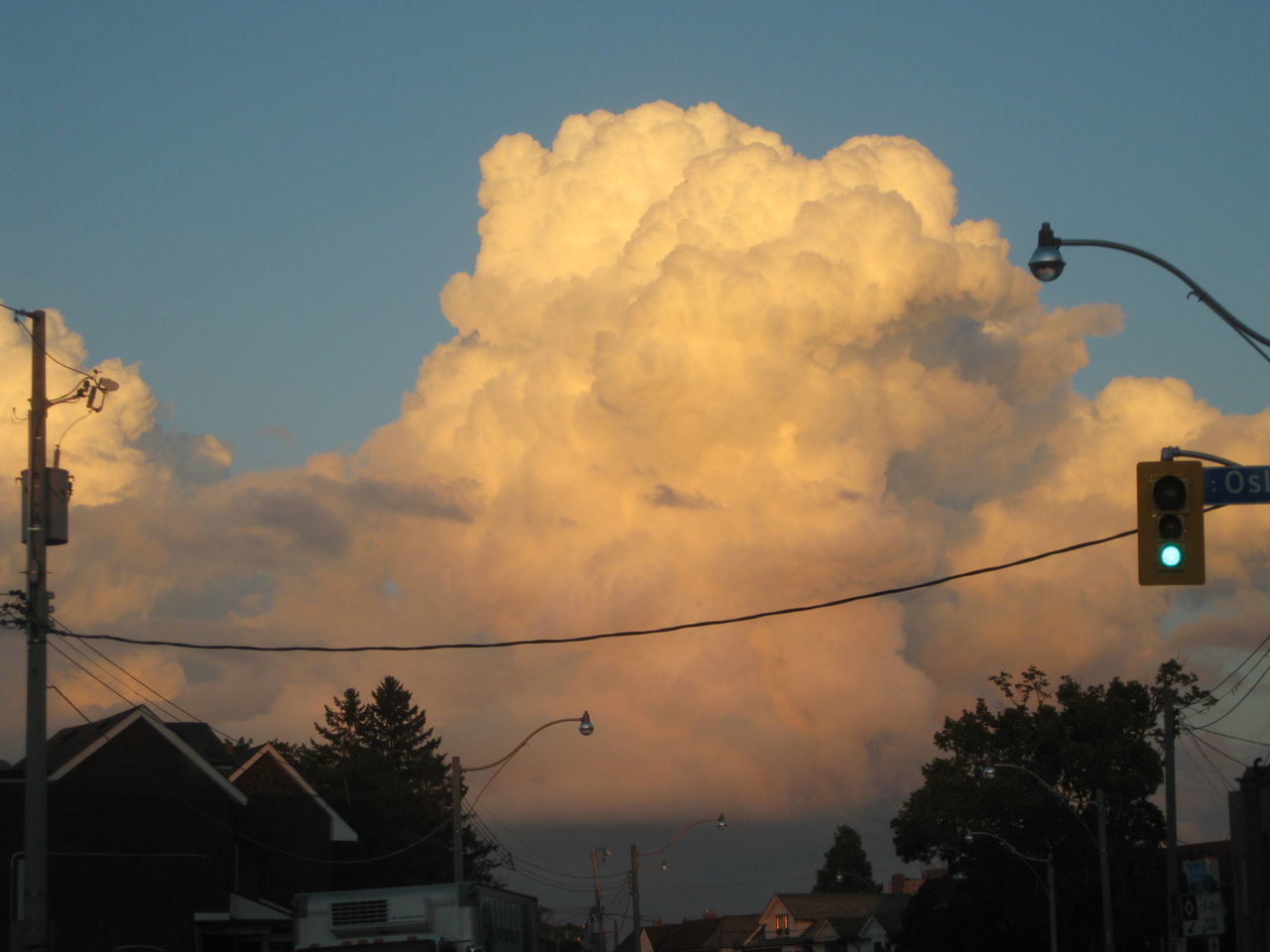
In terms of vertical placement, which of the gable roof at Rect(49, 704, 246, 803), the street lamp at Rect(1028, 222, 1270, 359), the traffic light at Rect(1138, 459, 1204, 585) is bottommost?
the gable roof at Rect(49, 704, 246, 803)

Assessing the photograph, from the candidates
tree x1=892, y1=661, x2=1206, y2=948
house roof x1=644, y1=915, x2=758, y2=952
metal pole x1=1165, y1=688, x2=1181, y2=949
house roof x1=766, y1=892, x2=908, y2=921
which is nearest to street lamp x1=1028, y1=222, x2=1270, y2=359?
metal pole x1=1165, y1=688, x2=1181, y2=949

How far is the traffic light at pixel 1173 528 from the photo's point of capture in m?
16.7

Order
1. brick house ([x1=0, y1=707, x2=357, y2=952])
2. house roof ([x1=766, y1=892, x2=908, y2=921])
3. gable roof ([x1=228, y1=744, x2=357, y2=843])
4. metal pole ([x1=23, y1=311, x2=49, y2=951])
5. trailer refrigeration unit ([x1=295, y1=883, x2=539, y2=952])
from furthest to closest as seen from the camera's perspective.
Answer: house roof ([x1=766, y1=892, x2=908, y2=921]), gable roof ([x1=228, y1=744, x2=357, y2=843]), brick house ([x1=0, y1=707, x2=357, y2=952]), trailer refrigeration unit ([x1=295, y1=883, x2=539, y2=952]), metal pole ([x1=23, y1=311, x2=49, y2=951])

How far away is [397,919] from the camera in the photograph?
2056cm

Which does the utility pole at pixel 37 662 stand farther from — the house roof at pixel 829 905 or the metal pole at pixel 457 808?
the house roof at pixel 829 905

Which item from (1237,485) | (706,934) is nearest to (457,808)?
(1237,485)

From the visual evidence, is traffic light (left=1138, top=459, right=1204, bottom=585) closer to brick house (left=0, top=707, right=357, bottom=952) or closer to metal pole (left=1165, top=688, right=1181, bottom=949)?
metal pole (left=1165, top=688, right=1181, bottom=949)

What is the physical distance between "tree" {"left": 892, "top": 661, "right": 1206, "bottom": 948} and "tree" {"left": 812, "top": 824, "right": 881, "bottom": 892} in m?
86.6

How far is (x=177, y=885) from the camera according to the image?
46.3m

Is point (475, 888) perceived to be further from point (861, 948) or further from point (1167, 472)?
point (861, 948)

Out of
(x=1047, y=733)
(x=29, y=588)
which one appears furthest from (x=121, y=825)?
(x=1047, y=733)

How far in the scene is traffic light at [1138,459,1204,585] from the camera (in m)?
16.7

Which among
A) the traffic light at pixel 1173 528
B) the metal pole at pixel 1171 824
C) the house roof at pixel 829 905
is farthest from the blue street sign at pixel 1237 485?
the house roof at pixel 829 905

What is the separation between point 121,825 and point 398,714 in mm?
88843
